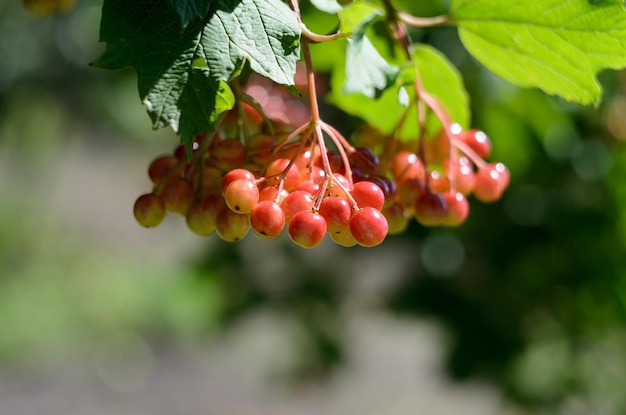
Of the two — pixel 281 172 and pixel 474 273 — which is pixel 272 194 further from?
pixel 474 273

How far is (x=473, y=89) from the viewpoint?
1.83 meters

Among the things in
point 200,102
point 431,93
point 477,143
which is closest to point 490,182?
point 477,143

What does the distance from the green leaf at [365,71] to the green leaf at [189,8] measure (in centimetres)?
14

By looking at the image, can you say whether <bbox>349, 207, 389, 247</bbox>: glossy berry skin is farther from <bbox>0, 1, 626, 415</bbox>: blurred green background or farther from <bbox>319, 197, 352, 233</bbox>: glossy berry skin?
<bbox>0, 1, 626, 415</bbox>: blurred green background

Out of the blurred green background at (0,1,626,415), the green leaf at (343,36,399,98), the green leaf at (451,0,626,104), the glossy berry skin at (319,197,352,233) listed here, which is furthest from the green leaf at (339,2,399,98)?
Answer: the blurred green background at (0,1,626,415)

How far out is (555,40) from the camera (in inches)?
35.2

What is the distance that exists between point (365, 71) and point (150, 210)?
28 cm

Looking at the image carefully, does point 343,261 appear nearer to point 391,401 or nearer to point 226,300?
point 226,300

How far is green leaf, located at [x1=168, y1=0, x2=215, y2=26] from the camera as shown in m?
0.67

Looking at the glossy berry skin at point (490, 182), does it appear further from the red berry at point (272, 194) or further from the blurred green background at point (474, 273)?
the blurred green background at point (474, 273)

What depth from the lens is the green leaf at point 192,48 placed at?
0.71 meters

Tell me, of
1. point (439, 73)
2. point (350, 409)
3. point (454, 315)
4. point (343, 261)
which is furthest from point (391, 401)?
point (439, 73)

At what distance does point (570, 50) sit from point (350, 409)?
4.85m

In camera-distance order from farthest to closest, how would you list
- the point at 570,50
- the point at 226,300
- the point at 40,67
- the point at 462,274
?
the point at 40,67 < the point at 226,300 < the point at 462,274 < the point at 570,50
